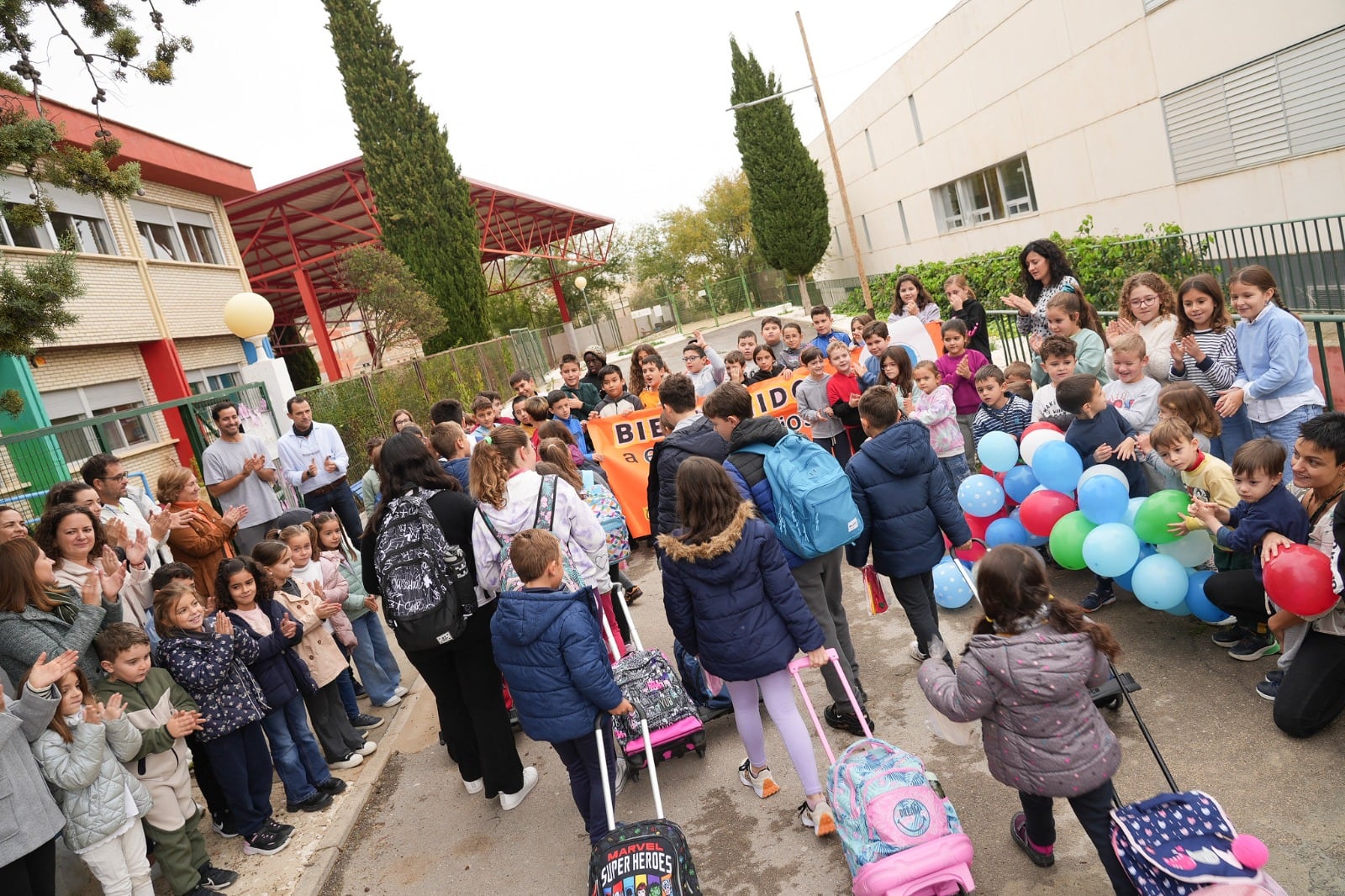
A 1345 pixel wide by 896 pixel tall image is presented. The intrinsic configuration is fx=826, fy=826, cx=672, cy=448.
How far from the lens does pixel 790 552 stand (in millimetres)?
4223

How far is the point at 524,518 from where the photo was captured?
14.3 ft

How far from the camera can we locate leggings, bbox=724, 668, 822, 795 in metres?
3.71

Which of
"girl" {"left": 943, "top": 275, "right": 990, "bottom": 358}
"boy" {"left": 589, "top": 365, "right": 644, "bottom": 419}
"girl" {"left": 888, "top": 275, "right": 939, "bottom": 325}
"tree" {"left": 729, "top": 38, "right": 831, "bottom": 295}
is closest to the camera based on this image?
"girl" {"left": 943, "top": 275, "right": 990, "bottom": 358}

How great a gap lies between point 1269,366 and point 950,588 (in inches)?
85.4

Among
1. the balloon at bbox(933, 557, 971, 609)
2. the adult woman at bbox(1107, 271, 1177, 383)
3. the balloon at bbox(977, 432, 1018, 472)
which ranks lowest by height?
the balloon at bbox(933, 557, 971, 609)

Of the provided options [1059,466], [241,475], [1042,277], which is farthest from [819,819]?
[241,475]

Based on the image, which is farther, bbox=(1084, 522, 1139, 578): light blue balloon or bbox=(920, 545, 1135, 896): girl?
bbox=(1084, 522, 1139, 578): light blue balloon

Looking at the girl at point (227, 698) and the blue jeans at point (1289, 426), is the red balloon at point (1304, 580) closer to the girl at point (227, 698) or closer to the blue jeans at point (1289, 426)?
the blue jeans at point (1289, 426)

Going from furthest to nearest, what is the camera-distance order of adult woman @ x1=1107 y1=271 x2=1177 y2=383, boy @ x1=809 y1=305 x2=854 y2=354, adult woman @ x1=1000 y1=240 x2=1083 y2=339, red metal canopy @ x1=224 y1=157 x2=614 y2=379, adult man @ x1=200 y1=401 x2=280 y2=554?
red metal canopy @ x1=224 y1=157 x2=614 y2=379
boy @ x1=809 y1=305 x2=854 y2=354
adult man @ x1=200 y1=401 x2=280 y2=554
adult woman @ x1=1000 y1=240 x2=1083 y2=339
adult woman @ x1=1107 y1=271 x2=1177 y2=383

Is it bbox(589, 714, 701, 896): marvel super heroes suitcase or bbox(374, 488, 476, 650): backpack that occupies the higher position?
bbox(374, 488, 476, 650): backpack

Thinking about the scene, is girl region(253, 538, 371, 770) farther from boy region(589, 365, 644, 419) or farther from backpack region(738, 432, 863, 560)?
boy region(589, 365, 644, 419)

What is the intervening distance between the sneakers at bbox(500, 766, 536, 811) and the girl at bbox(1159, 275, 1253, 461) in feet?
14.8

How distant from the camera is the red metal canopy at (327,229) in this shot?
24.6m

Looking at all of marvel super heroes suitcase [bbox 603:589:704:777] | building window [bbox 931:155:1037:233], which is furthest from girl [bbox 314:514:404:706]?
building window [bbox 931:155:1037:233]
